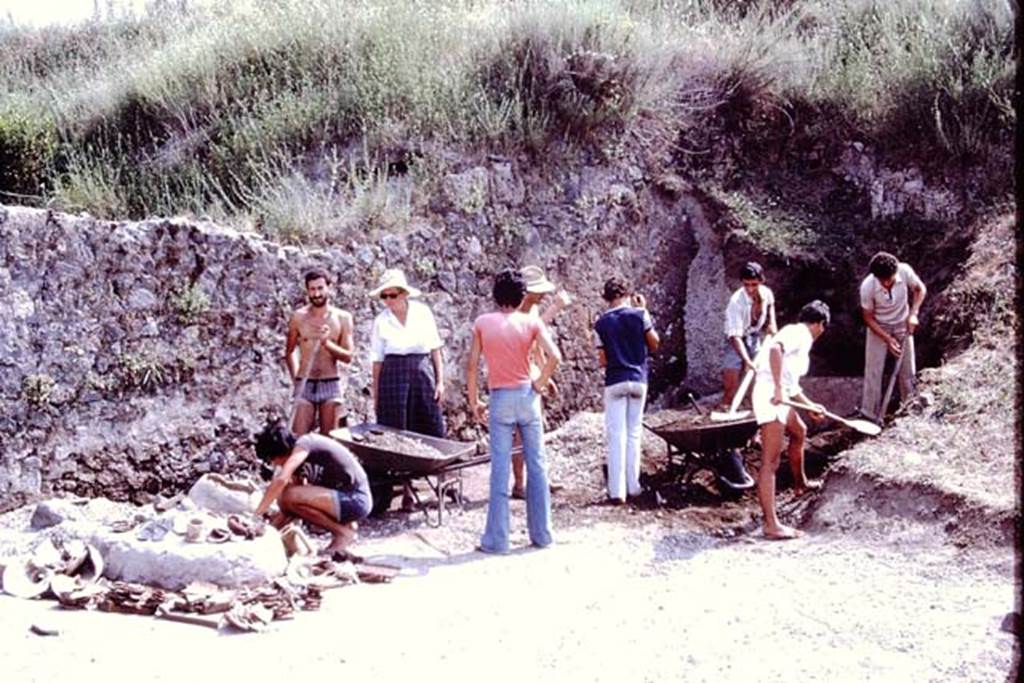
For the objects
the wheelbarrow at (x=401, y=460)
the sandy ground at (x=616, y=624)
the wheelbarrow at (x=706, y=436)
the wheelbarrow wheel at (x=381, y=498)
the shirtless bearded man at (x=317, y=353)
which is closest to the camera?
the sandy ground at (x=616, y=624)

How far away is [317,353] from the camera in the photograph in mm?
9531

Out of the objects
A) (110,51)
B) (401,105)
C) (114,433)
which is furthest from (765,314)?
(110,51)

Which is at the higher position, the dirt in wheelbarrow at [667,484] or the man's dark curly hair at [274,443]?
the man's dark curly hair at [274,443]

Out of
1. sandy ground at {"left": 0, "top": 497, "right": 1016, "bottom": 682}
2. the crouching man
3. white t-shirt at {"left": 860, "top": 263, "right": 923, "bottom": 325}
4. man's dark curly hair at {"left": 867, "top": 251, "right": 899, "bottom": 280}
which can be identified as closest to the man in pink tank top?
sandy ground at {"left": 0, "top": 497, "right": 1016, "bottom": 682}

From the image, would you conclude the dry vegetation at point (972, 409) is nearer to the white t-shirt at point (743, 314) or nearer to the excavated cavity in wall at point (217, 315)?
the excavated cavity in wall at point (217, 315)

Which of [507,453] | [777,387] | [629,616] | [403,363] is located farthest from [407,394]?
[629,616]

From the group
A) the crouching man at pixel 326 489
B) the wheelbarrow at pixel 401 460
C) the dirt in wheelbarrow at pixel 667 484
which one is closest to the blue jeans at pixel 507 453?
the wheelbarrow at pixel 401 460

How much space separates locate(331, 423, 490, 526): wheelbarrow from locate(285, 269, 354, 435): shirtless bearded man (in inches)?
23.1

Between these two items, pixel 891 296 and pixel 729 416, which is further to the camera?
pixel 891 296

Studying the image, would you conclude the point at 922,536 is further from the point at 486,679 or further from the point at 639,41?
the point at 639,41

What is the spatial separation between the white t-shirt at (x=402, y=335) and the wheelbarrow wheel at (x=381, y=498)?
3.35ft

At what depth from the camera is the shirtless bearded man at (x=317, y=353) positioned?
9.47 metres

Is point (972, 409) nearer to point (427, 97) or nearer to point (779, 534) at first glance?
point (779, 534)

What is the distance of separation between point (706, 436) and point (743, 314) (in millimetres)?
1595
